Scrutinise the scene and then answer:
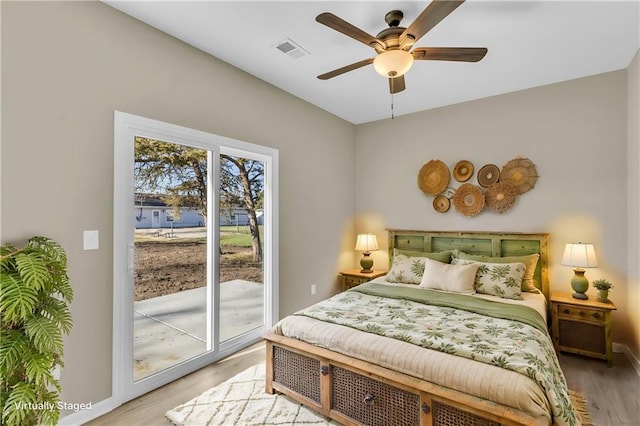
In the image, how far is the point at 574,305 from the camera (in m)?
2.96

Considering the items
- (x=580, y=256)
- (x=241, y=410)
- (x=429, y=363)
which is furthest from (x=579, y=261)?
(x=241, y=410)

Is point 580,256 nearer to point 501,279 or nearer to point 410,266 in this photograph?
point 501,279

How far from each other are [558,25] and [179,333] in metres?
4.02

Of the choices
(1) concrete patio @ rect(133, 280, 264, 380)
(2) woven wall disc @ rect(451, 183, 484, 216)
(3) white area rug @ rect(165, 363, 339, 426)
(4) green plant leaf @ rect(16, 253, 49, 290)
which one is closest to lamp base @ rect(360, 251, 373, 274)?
(2) woven wall disc @ rect(451, 183, 484, 216)

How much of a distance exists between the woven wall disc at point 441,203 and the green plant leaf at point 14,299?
3.98 metres

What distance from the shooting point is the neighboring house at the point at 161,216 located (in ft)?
8.01

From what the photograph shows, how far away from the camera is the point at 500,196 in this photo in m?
3.67

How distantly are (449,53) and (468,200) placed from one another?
2.28 meters

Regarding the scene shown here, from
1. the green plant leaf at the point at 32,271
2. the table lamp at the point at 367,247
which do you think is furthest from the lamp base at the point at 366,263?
the green plant leaf at the point at 32,271

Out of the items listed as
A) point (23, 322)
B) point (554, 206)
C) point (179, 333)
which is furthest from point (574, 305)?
point (23, 322)

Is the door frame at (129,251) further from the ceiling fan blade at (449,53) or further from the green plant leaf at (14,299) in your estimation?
the ceiling fan blade at (449,53)

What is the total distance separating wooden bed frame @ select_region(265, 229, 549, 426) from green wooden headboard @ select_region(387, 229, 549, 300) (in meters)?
2.46

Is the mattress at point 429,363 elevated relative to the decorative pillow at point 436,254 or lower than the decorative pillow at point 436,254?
lower

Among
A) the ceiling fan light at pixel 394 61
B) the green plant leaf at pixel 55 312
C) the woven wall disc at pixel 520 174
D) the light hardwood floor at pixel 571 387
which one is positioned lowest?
the light hardwood floor at pixel 571 387
